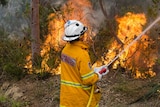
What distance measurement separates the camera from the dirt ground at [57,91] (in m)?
6.60

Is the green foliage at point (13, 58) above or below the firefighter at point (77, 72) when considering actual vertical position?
below

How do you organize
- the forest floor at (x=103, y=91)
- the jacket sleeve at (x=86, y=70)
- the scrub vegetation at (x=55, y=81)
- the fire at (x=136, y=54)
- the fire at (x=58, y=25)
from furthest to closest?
the fire at (x=58, y=25)
the fire at (x=136, y=54)
the scrub vegetation at (x=55, y=81)
the forest floor at (x=103, y=91)
the jacket sleeve at (x=86, y=70)

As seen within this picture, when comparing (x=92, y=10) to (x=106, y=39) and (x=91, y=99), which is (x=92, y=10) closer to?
(x=106, y=39)

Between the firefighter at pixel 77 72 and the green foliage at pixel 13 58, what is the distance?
432 cm

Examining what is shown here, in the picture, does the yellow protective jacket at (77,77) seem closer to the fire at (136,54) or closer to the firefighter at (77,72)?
the firefighter at (77,72)

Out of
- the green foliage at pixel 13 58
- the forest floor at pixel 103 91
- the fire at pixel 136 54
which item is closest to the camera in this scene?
the forest floor at pixel 103 91

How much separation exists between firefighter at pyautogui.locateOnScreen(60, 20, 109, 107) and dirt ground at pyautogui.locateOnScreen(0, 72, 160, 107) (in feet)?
7.62

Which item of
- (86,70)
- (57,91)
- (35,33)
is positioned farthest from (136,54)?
(86,70)

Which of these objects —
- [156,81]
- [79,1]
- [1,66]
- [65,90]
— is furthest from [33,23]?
[65,90]

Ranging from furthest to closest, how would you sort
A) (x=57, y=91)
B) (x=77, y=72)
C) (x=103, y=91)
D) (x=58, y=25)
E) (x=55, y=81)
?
(x=58, y=25) → (x=55, y=81) → (x=57, y=91) → (x=103, y=91) → (x=77, y=72)

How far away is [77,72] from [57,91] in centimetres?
345

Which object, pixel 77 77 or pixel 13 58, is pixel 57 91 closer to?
pixel 13 58

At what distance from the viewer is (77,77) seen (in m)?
4.20

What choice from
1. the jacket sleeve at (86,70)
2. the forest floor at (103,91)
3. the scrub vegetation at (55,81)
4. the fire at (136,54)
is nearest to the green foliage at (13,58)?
the scrub vegetation at (55,81)
